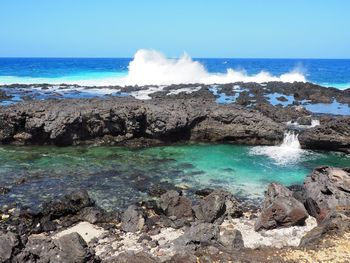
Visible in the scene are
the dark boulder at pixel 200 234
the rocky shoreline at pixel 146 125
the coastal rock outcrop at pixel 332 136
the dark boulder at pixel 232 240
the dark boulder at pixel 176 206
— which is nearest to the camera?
the dark boulder at pixel 200 234

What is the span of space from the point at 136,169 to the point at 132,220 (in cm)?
749

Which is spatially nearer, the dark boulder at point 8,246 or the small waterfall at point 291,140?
the dark boulder at point 8,246

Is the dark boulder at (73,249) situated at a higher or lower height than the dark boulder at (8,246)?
lower

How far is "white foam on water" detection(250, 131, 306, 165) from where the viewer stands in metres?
24.8

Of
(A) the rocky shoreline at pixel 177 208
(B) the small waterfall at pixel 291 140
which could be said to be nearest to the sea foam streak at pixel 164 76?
(A) the rocky shoreline at pixel 177 208

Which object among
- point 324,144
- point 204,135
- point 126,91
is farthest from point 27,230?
point 126,91

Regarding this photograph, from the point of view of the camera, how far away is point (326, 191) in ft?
51.9

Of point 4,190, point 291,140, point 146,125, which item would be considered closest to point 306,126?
point 291,140

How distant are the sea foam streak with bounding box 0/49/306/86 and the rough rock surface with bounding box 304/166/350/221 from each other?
182 ft

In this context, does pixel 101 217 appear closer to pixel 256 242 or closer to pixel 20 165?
pixel 256 242

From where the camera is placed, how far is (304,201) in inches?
651

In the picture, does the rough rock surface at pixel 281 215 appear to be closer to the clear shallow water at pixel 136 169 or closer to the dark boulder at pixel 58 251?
the clear shallow water at pixel 136 169

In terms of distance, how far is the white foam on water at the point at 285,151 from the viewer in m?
24.8

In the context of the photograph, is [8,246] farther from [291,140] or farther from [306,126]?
[306,126]
